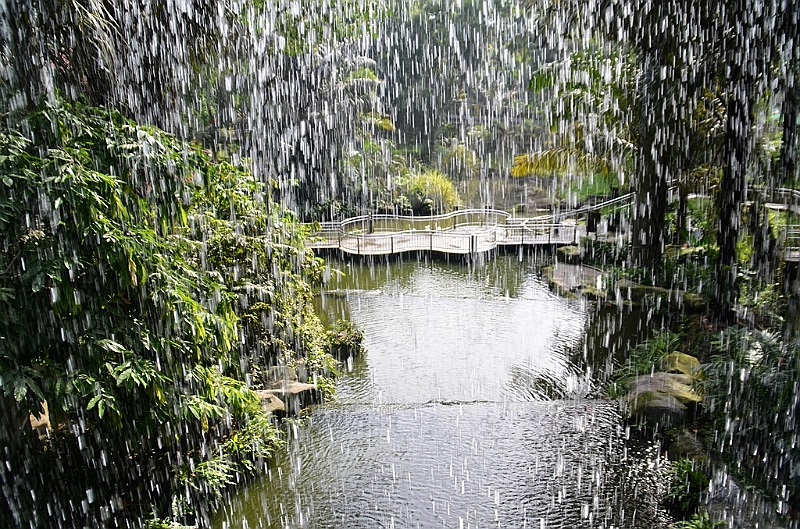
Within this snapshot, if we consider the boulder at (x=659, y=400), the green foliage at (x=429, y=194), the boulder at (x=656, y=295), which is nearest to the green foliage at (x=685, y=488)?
the boulder at (x=659, y=400)

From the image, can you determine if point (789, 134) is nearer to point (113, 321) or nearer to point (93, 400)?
point (113, 321)

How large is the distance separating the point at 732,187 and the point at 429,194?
62.8 ft

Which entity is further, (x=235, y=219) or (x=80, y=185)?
(x=235, y=219)

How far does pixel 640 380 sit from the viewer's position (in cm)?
705

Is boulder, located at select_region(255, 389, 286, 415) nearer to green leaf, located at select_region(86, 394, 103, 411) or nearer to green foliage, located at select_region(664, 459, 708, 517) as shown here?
green leaf, located at select_region(86, 394, 103, 411)

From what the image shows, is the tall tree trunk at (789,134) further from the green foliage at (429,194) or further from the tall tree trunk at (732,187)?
the green foliage at (429,194)

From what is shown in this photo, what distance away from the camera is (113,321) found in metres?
3.93

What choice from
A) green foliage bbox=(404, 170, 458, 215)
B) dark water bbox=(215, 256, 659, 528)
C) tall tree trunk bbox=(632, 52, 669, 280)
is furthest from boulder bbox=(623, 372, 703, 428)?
green foliage bbox=(404, 170, 458, 215)

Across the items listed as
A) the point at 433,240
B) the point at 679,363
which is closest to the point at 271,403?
the point at 679,363

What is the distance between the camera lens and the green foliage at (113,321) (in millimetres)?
3479

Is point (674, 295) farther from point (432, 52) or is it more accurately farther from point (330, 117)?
point (432, 52)

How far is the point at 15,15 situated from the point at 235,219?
3010mm

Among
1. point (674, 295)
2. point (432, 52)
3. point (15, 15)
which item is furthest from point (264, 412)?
point (432, 52)

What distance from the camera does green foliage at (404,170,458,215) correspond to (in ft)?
88.8
